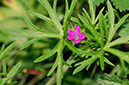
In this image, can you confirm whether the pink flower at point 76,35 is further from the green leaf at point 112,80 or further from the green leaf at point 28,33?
the green leaf at point 112,80

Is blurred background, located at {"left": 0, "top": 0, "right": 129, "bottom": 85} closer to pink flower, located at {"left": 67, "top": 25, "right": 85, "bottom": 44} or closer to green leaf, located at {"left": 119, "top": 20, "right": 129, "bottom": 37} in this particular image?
green leaf, located at {"left": 119, "top": 20, "right": 129, "bottom": 37}

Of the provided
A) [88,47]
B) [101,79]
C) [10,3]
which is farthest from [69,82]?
[10,3]

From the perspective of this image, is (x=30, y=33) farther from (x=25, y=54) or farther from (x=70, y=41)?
(x=25, y=54)

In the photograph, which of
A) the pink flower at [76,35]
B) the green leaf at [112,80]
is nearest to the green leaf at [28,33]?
the pink flower at [76,35]

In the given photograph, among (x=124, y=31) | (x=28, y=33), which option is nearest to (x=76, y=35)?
(x=28, y=33)

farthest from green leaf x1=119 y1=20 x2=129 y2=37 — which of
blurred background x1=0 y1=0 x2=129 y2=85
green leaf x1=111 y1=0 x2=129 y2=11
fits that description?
blurred background x1=0 y1=0 x2=129 y2=85

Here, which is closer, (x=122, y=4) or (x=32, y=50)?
(x=122, y=4)

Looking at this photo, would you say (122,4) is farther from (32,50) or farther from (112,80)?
(32,50)

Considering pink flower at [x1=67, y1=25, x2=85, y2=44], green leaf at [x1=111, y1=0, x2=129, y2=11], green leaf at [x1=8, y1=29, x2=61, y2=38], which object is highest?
green leaf at [x1=8, y1=29, x2=61, y2=38]
